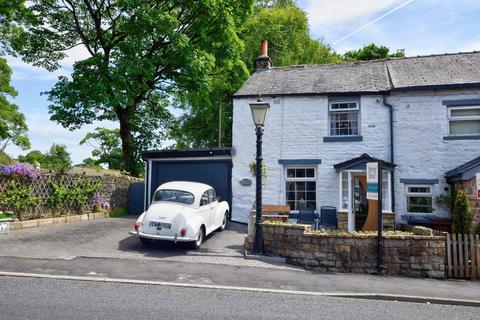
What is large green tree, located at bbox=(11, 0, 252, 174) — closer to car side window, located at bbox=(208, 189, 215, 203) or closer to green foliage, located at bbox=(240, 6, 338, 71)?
green foliage, located at bbox=(240, 6, 338, 71)

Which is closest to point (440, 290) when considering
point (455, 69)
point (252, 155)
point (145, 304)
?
point (145, 304)

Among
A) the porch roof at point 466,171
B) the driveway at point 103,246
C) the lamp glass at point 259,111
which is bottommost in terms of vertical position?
the driveway at point 103,246

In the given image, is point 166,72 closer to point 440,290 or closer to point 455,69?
point 455,69

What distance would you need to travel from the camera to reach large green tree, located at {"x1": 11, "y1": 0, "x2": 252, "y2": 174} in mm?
17734

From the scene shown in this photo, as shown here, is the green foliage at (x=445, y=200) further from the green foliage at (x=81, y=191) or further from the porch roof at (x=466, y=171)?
the green foliage at (x=81, y=191)

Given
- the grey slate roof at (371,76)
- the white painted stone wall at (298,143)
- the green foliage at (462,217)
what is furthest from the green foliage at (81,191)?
the green foliage at (462,217)

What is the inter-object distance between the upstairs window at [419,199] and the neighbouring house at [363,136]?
4cm

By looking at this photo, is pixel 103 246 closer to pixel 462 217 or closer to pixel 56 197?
pixel 56 197

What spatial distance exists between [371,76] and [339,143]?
3.72 metres

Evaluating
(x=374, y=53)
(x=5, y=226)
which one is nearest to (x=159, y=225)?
(x=5, y=226)

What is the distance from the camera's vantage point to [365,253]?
877 centimetres

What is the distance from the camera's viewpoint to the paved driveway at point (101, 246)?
8.92m

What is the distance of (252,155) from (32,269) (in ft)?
32.0

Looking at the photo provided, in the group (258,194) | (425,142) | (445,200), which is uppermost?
(425,142)
